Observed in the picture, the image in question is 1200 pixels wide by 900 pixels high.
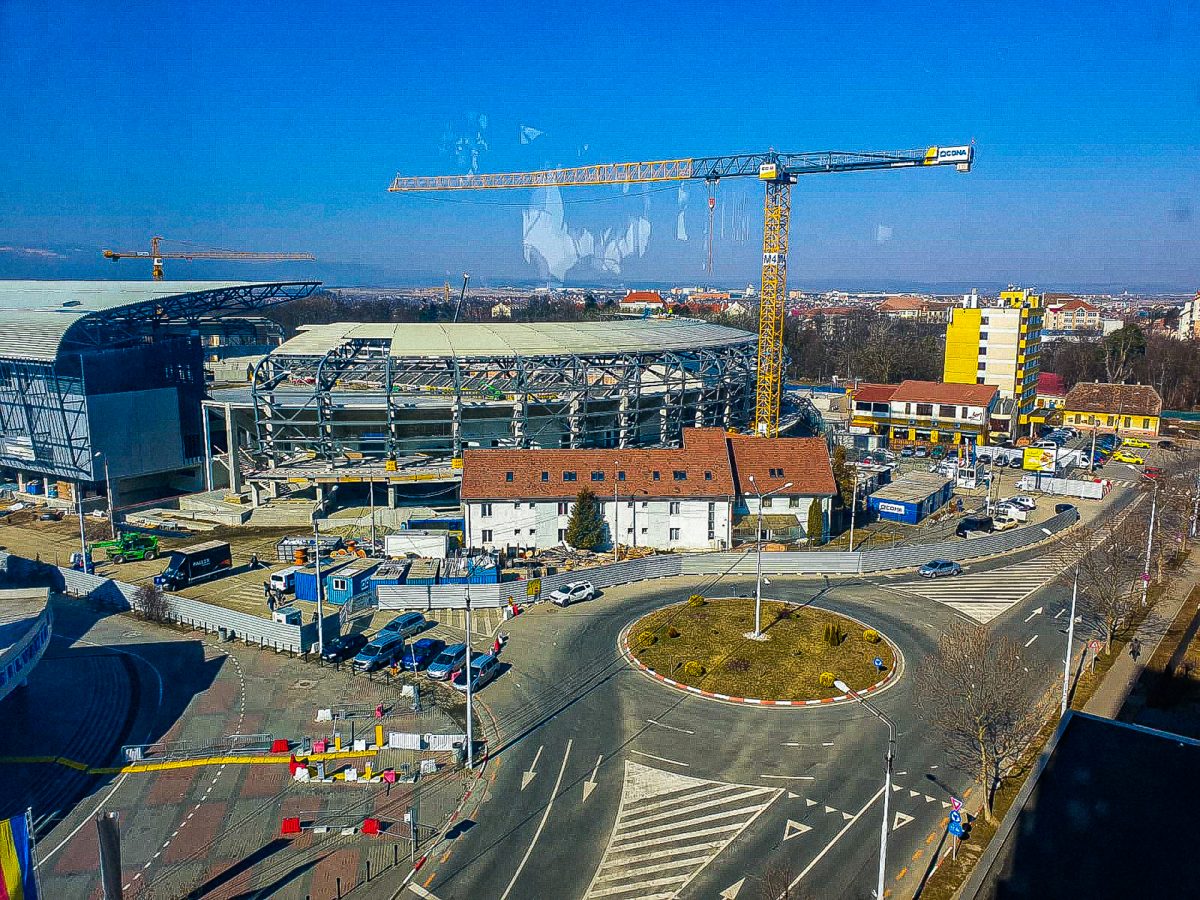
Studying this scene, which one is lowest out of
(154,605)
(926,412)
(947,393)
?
(154,605)

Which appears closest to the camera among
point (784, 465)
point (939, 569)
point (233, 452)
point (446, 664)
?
point (446, 664)

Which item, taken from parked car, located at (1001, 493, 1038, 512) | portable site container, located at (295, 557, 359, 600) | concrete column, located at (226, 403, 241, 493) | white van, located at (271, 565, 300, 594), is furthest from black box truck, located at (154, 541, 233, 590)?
parked car, located at (1001, 493, 1038, 512)

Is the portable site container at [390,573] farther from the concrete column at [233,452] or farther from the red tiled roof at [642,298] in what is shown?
the red tiled roof at [642,298]

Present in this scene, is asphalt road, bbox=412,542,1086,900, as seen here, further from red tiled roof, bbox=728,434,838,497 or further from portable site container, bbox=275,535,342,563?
portable site container, bbox=275,535,342,563

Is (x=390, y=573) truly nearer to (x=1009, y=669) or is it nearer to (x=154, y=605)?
(x=154, y=605)

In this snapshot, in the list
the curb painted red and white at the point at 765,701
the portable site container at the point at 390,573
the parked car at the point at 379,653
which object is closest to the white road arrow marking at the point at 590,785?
the curb painted red and white at the point at 765,701

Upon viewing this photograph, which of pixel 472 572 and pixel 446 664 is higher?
pixel 472 572

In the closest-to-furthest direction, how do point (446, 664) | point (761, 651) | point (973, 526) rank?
point (446, 664) → point (761, 651) → point (973, 526)

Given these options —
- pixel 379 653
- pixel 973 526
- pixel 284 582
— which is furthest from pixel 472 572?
pixel 973 526
